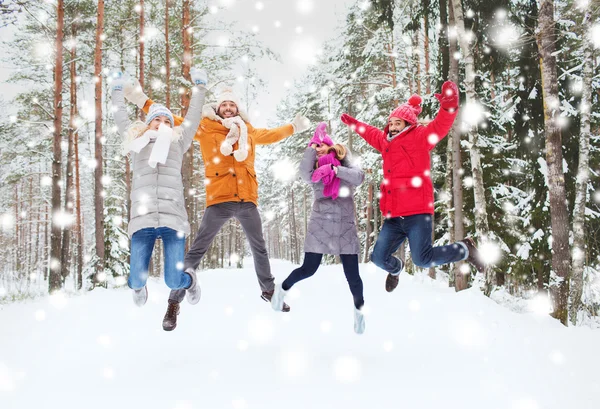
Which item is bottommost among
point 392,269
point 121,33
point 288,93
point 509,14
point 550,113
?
point 392,269

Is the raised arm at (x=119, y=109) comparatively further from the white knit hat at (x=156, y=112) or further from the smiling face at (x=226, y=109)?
the smiling face at (x=226, y=109)

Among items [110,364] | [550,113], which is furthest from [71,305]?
[550,113]

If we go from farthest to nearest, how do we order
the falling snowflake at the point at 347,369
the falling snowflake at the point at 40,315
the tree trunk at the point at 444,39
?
1. the tree trunk at the point at 444,39
2. the falling snowflake at the point at 40,315
3. the falling snowflake at the point at 347,369

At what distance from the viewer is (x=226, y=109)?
4926 millimetres

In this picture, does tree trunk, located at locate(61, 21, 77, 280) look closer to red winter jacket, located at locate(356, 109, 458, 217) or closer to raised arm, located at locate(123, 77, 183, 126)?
raised arm, located at locate(123, 77, 183, 126)

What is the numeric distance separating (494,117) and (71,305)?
11033mm

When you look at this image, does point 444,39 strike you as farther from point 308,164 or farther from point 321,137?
point 308,164

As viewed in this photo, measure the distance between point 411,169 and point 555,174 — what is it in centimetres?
428

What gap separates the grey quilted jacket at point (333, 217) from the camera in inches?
176

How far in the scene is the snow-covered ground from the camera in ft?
9.52

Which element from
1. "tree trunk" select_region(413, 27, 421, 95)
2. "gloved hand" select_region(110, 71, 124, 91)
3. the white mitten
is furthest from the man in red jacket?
"tree trunk" select_region(413, 27, 421, 95)

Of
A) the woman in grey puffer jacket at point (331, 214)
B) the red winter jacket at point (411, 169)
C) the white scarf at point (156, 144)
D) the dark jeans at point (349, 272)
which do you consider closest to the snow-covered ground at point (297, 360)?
the dark jeans at point (349, 272)

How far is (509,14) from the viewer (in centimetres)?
875

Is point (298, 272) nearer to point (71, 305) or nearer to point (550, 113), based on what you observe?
point (71, 305)
